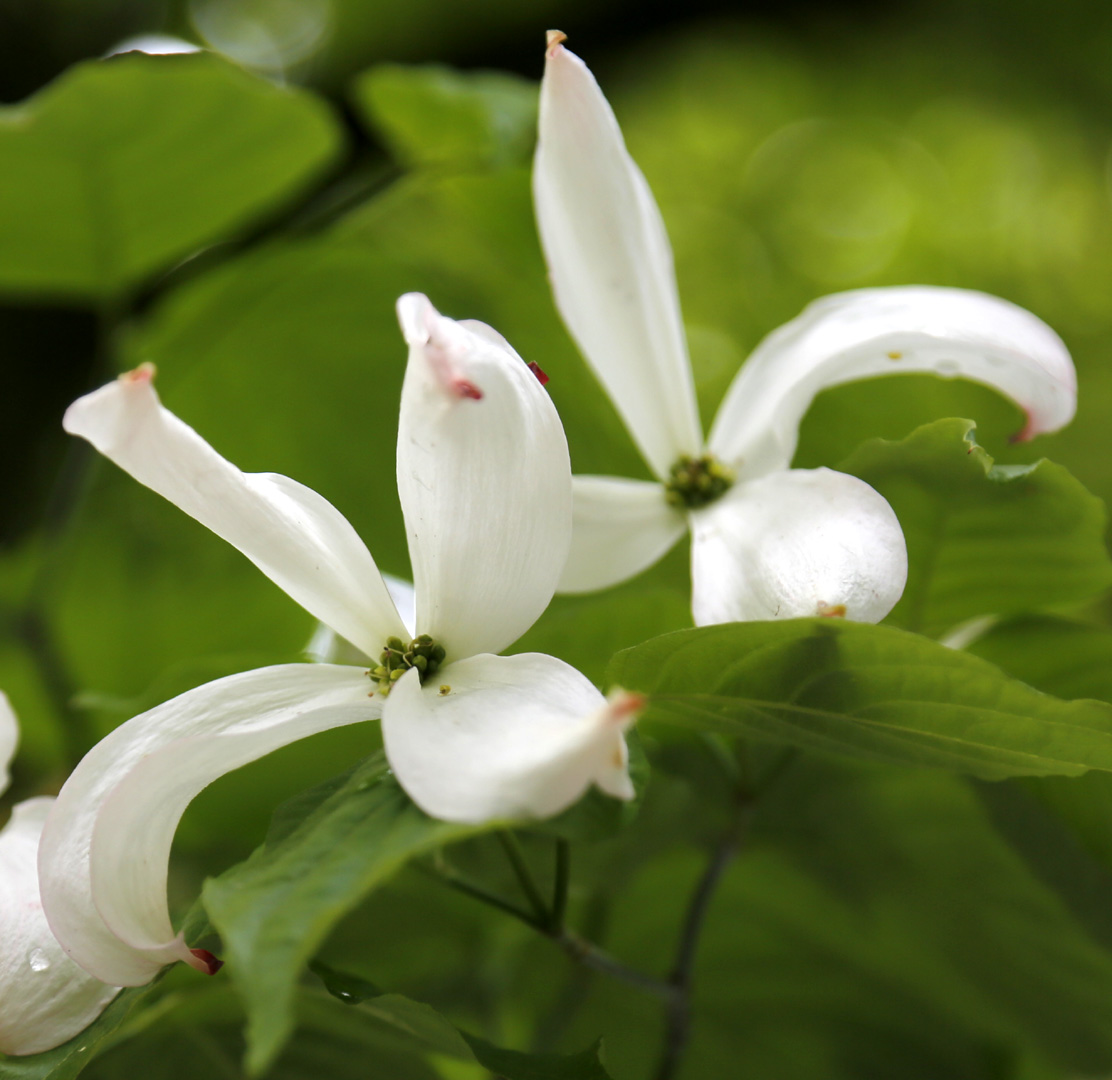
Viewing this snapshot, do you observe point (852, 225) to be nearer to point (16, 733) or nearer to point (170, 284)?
point (170, 284)

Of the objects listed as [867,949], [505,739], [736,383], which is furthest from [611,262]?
[867,949]

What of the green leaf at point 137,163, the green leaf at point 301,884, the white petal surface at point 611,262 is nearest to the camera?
the green leaf at point 301,884

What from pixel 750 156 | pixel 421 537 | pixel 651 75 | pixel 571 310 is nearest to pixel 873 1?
pixel 651 75

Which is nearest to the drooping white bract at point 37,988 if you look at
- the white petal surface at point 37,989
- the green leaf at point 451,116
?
the white petal surface at point 37,989

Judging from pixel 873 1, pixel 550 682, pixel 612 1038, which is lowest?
pixel 612 1038

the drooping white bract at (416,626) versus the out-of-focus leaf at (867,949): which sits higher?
the drooping white bract at (416,626)

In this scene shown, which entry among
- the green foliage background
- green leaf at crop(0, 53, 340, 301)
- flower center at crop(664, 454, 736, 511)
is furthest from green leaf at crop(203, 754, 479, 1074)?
green leaf at crop(0, 53, 340, 301)

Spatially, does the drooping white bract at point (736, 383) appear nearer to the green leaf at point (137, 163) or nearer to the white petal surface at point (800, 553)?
the white petal surface at point (800, 553)
